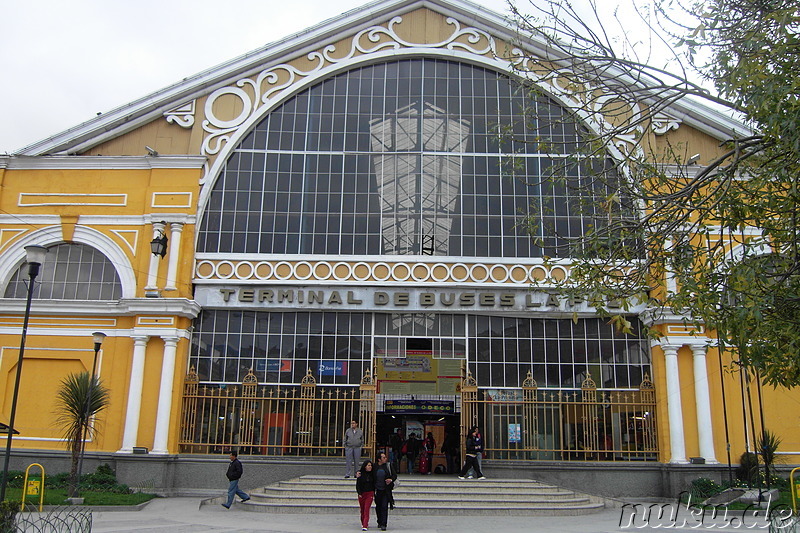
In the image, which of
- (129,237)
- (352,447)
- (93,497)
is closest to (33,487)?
(93,497)

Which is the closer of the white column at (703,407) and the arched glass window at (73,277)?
the white column at (703,407)

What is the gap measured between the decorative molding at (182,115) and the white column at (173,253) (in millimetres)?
3492

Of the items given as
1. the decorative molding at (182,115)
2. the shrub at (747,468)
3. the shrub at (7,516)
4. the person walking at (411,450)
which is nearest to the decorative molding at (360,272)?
the decorative molding at (182,115)

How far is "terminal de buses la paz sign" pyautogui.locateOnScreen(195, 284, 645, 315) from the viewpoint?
73.7ft

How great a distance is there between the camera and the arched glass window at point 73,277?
74.2 feet

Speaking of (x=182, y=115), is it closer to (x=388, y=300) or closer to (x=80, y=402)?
(x=388, y=300)

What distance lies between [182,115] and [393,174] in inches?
276

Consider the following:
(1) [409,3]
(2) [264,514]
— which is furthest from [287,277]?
(1) [409,3]

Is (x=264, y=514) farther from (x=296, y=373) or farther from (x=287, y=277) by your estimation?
(x=287, y=277)

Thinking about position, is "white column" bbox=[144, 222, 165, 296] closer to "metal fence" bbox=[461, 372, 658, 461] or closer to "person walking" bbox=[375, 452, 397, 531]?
"metal fence" bbox=[461, 372, 658, 461]

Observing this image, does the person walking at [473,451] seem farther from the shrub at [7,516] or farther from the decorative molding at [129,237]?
the shrub at [7,516]

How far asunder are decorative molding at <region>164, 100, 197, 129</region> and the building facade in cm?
7

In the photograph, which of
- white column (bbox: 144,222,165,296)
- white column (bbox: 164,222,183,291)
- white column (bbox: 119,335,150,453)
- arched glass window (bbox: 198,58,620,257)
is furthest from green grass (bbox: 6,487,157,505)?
arched glass window (bbox: 198,58,620,257)

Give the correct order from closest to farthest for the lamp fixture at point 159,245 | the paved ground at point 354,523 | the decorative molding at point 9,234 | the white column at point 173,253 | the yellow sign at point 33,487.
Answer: the paved ground at point 354,523 < the yellow sign at point 33,487 < the lamp fixture at point 159,245 < the white column at point 173,253 < the decorative molding at point 9,234
